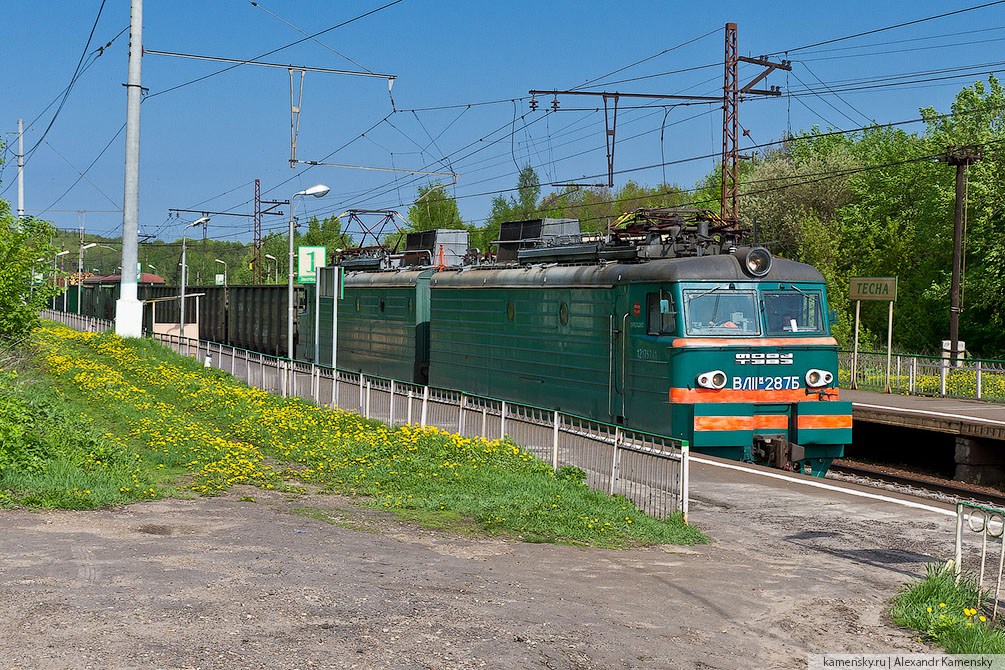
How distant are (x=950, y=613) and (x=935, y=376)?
21.5m

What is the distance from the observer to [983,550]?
7.88 metres

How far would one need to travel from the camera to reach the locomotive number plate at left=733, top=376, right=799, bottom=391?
15.0 m

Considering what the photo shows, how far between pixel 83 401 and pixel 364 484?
901 cm

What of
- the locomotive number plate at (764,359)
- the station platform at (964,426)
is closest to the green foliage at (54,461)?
the locomotive number plate at (764,359)

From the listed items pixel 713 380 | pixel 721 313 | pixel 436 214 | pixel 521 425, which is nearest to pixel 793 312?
pixel 721 313

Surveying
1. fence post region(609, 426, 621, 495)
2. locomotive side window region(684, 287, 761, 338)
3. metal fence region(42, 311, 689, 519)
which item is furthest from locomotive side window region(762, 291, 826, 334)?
Answer: fence post region(609, 426, 621, 495)

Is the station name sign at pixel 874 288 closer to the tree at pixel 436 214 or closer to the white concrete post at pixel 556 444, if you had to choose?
the white concrete post at pixel 556 444

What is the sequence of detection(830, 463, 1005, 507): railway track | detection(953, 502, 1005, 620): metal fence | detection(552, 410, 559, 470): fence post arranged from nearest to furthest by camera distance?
detection(953, 502, 1005, 620): metal fence → detection(552, 410, 559, 470): fence post → detection(830, 463, 1005, 507): railway track

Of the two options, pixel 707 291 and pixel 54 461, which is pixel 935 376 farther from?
pixel 54 461

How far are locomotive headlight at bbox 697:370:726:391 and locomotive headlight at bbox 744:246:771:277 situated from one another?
1797 mm

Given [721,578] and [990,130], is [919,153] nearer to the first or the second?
[990,130]

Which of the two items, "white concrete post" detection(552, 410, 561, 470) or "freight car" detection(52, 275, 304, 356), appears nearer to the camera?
"white concrete post" detection(552, 410, 561, 470)

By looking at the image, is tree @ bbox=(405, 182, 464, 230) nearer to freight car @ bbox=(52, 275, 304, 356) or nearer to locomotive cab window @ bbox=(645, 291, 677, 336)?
freight car @ bbox=(52, 275, 304, 356)

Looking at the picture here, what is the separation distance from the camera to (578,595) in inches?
298
